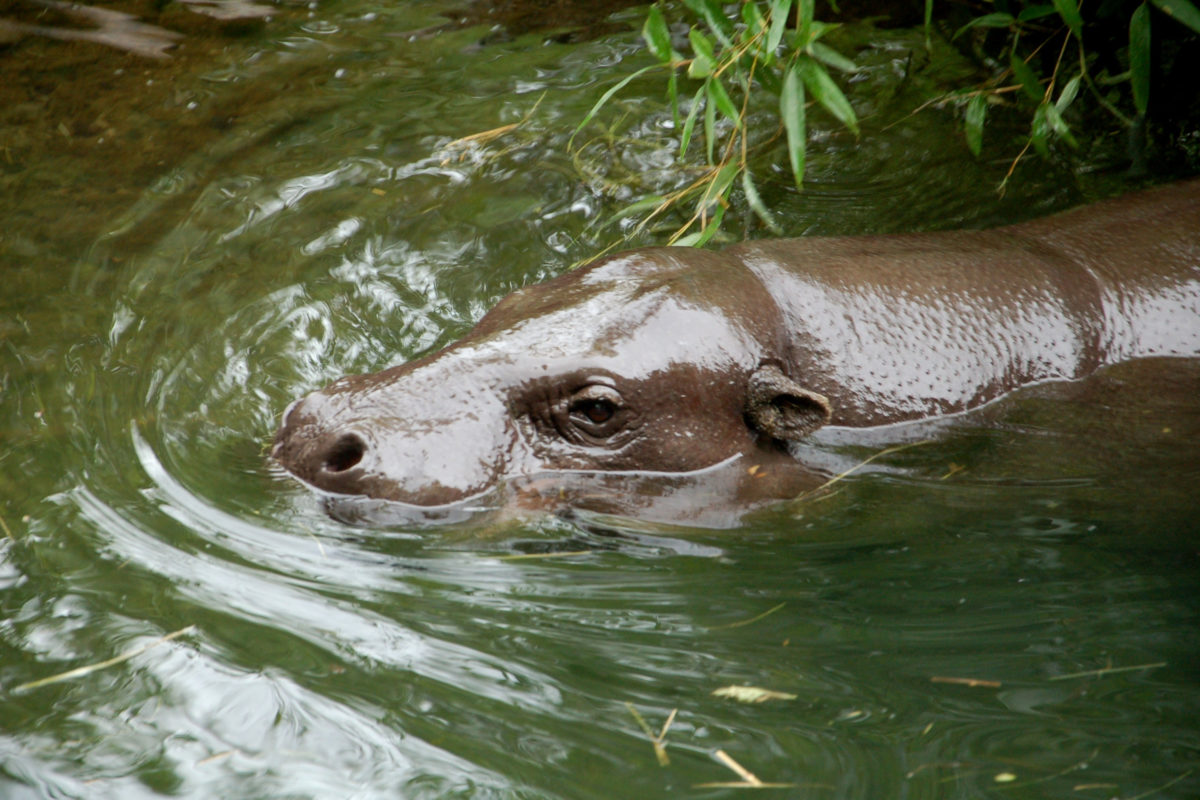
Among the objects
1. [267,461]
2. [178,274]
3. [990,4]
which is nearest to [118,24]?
[178,274]

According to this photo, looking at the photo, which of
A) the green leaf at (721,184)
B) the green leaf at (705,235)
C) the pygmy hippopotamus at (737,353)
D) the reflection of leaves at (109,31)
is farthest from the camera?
the reflection of leaves at (109,31)

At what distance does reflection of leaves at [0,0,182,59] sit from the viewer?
7805 mm

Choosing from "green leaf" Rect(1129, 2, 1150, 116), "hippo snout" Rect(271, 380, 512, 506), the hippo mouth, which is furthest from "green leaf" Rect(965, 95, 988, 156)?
the hippo mouth

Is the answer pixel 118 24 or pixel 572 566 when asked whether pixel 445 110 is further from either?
pixel 572 566

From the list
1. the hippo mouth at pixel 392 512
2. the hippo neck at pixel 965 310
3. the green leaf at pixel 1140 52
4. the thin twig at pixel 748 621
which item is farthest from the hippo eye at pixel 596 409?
the green leaf at pixel 1140 52

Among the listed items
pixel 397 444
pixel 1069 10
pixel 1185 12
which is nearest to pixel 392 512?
pixel 397 444

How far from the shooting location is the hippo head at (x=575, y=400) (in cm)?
410

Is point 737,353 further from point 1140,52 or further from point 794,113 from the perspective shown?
point 1140,52

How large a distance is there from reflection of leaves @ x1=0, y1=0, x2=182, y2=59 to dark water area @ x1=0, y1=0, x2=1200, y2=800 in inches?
36.9

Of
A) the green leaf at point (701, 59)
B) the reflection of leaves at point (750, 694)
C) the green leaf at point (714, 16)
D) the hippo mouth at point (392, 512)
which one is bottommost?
the reflection of leaves at point (750, 694)

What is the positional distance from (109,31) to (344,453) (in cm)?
525

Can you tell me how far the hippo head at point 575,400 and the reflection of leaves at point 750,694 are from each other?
118cm

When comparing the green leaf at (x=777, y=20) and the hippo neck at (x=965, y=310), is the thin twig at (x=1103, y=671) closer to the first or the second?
the hippo neck at (x=965, y=310)

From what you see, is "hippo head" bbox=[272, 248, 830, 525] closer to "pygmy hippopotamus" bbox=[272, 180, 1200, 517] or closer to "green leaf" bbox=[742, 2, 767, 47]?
"pygmy hippopotamus" bbox=[272, 180, 1200, 517]
